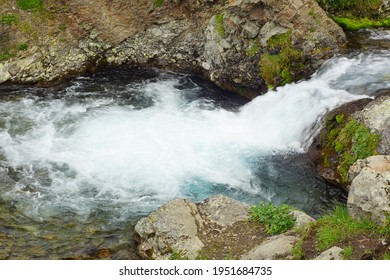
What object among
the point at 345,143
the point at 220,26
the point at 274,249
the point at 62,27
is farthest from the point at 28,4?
the point at 274,249

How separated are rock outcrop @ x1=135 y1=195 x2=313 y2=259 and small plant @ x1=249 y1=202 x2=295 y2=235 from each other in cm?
14

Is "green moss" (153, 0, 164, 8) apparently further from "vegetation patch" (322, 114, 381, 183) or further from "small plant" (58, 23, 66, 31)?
"vegetation patch" (322, 114, 381, 183)

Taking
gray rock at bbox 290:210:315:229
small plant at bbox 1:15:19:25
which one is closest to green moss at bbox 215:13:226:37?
small plant at bbox 1:15:19:25

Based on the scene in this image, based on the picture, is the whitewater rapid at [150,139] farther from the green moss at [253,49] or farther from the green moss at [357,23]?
the green moss at [357,23]

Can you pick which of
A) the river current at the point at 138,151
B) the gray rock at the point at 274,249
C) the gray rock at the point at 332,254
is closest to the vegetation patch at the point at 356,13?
the river current at the point at 138,151

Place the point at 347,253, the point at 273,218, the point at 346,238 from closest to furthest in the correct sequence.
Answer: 1. the point at 347,253
2. the point at 346,238
3. the point at 273,218

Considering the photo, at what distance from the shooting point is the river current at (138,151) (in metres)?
11.6

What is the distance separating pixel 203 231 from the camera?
34.3 feet

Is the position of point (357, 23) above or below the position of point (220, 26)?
above

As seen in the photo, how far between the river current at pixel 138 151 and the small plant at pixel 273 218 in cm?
202

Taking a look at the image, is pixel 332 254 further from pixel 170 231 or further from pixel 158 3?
pixel 158 3

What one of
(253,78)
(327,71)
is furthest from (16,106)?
(327,71)

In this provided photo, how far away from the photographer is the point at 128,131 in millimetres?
15414

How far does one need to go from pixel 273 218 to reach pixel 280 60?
312 inches
